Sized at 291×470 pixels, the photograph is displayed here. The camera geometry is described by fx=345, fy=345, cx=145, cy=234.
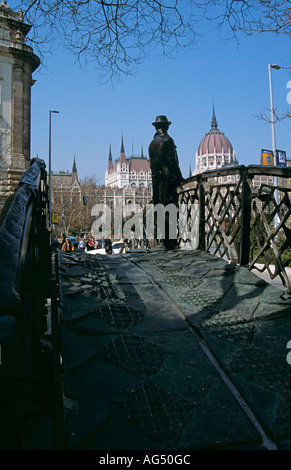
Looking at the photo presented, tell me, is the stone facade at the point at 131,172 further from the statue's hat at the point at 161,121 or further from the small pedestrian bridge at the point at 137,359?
the small pedestrian bridge at the point at 137,359

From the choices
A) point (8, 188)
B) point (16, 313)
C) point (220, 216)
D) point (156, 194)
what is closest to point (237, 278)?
point (220, 216)

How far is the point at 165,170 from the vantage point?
6551mm

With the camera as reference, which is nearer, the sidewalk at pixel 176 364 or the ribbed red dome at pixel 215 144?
the sidewalk at pixel 176 364

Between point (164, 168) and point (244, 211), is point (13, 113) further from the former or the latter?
point (244, 211)

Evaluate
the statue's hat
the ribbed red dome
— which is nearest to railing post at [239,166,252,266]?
the statue's hat

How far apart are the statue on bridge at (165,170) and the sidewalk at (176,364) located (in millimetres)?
3168

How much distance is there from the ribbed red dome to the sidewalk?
576 feet

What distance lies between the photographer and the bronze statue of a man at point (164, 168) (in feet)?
21.4

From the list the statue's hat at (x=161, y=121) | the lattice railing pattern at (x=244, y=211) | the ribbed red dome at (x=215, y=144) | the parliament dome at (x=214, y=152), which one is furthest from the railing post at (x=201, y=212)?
the ribbed red dome at (x=215, y=144)

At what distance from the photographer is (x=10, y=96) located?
2525 centimetres

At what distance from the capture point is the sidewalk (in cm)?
164

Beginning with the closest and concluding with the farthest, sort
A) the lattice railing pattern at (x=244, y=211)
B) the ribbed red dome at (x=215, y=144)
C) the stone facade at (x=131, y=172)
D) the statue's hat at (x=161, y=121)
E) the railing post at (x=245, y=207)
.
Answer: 1. the lattice railing pattern at (x=244, y=211)
2. the railing post at (x=245, y=207)
3. the statue's hat at (x=161, y=121)
4. the ribbed red dome at (x=215, y=144)
5. the stone facade at (x=131, y=172)
